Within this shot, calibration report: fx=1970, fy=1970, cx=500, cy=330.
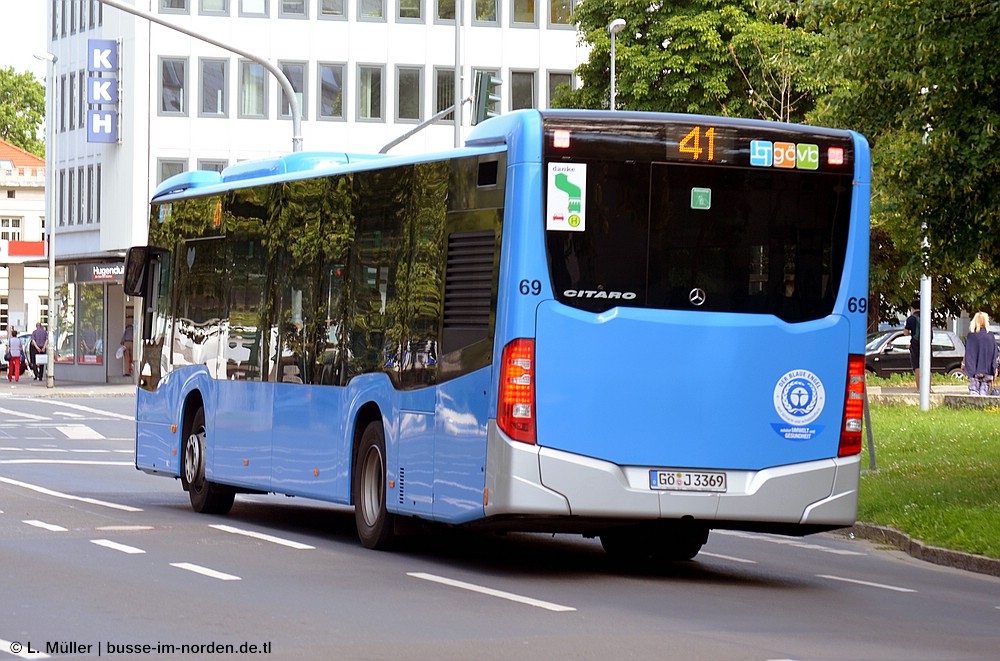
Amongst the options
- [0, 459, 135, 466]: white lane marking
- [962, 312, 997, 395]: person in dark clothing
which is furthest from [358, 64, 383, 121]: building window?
[0, 459, 135, 466]: white lane marking

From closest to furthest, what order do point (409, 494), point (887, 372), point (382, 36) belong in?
1. point (409, 494)
2. point (887, 372)
3. point (382, 36)

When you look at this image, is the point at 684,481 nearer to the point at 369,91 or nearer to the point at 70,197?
the point at 369,91

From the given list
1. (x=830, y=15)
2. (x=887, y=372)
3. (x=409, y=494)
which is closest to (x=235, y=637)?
(x=409, y=494)

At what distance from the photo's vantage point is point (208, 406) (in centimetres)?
1822

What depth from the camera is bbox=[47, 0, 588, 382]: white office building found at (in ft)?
204

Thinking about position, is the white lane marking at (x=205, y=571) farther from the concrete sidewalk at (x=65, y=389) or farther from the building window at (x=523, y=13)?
the building window at (x=523, y=13)

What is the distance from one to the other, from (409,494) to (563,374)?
6.24ft

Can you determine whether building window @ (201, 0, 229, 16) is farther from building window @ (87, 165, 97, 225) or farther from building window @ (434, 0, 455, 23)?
building window @ (87, 165, 97, 225)

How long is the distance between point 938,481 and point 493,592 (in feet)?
34.2

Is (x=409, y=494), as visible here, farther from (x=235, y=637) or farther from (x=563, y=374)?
(x=235, y=637)

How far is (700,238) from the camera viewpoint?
42.5 feet

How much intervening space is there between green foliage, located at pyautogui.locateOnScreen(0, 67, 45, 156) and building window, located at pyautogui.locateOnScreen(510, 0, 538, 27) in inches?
3244

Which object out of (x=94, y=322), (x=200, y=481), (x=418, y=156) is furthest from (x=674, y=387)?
(x=94, y=322)

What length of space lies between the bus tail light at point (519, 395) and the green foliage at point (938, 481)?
4.86 metres
